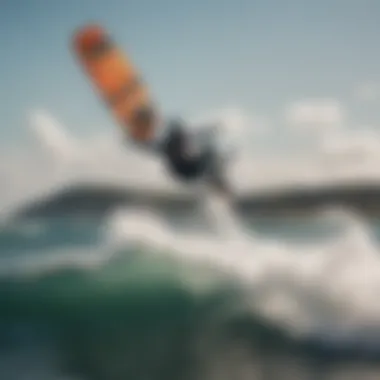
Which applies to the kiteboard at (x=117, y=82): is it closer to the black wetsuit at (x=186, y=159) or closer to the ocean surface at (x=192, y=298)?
the black wetsuit at (x=186, y=159)

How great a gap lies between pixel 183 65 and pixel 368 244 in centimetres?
49

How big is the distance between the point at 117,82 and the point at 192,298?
429mm

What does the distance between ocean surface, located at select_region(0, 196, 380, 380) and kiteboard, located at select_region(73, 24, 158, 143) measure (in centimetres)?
17

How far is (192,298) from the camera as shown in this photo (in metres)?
1.47

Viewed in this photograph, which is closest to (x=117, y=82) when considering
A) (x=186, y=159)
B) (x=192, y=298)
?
(x=186, y=159)

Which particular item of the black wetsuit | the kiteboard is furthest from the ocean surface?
the kiteboard

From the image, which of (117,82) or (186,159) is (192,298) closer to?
(186,159)

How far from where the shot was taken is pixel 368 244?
1.46 m

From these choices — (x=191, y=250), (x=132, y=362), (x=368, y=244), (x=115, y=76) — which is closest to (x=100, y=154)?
(x=115, y=76)

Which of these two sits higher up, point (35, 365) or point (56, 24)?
point (56, 24)

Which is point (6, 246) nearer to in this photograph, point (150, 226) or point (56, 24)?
point (150, 226)

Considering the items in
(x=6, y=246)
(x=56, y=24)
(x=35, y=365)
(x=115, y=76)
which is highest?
(x=56, y=24)

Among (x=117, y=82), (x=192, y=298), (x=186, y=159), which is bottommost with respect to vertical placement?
(x=192, y=298)

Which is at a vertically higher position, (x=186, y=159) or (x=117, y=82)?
(x=117, y=82)
